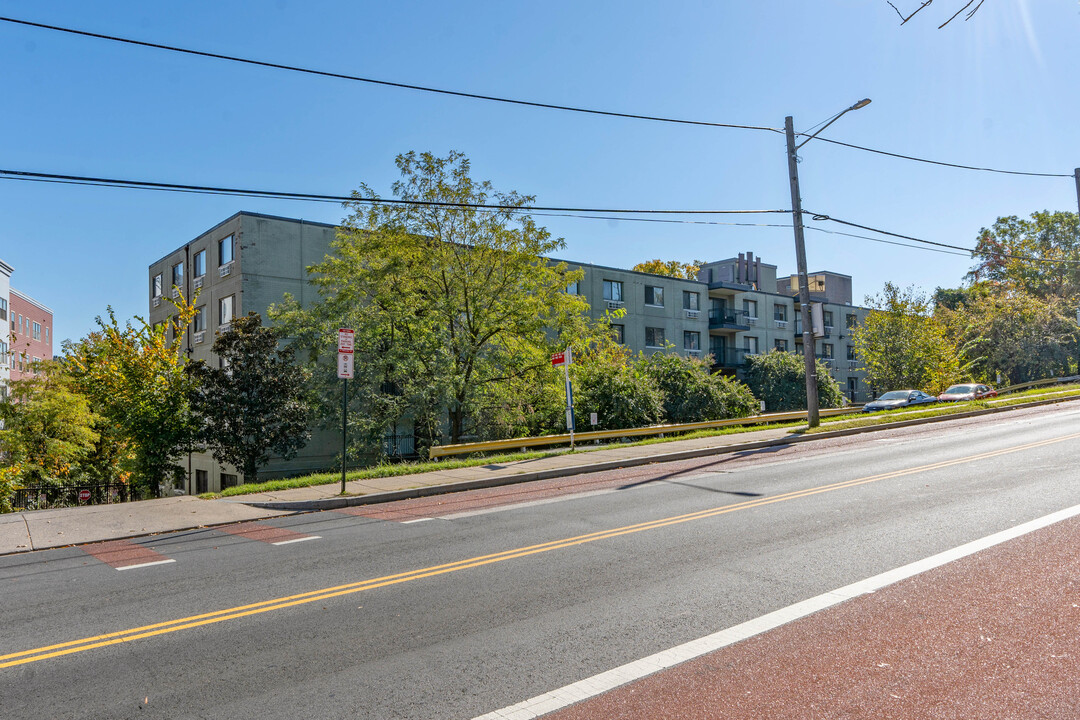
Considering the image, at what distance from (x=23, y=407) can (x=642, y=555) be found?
2690cm

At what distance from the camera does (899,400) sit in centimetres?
3369

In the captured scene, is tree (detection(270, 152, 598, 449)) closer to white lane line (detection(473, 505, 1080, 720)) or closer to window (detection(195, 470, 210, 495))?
window (detection(195, 470, 210, 495))

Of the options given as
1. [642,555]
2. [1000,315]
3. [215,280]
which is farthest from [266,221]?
[1000,315]

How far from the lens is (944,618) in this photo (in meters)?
5.04

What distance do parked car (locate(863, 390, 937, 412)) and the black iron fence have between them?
31220 mm

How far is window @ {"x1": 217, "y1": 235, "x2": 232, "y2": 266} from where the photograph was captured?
28.4m

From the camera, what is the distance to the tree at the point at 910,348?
3962 centimetres

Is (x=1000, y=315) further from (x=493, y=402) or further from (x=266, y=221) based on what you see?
(x=266, y=221)

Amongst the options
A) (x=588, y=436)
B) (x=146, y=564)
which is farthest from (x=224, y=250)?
(x=146, y=564)

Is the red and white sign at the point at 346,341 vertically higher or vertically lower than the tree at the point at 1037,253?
lower

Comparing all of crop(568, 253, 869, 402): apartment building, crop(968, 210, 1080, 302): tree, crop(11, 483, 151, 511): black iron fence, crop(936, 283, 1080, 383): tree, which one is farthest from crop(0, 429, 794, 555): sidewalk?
crop(968, 210, 1080, 302): tree

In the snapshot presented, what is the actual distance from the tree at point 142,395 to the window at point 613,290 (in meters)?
23.0

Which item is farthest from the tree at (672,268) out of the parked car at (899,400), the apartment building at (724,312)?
the parked car at (899,400)

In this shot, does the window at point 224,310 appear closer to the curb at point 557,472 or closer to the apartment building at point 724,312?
the apartment building at point 724,312
